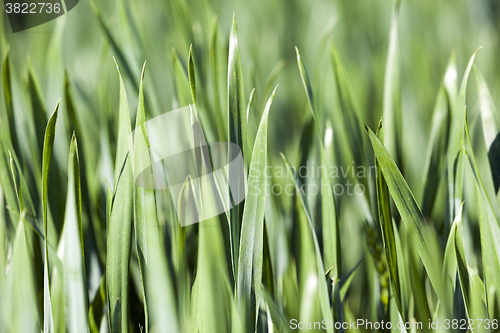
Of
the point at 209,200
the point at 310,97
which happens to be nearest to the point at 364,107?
the point at 310,97

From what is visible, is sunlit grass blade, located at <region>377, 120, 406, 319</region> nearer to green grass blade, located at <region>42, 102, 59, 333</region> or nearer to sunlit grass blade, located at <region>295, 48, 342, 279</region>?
sunlit grass blade, located at <region>295, 48, 342, 279</region>

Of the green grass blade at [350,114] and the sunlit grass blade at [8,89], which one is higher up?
the sunlit grass blade at [8,89]

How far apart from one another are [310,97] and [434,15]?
173mm

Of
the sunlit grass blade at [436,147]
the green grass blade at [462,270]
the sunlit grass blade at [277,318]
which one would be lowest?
the sunlit grass blade at [277,318]

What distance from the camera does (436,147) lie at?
271 mm

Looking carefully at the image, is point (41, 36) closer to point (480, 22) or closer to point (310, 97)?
point (310, 97)

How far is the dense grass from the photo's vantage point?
22 cm

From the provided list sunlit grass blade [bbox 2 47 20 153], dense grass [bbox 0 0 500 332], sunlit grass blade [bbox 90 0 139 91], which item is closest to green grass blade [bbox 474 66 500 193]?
dense grass [bbox 0 0 500 332]

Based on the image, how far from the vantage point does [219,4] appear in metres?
0.30

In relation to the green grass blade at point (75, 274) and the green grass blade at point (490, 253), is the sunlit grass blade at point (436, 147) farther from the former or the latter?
the green grass blade at point (75, 274)

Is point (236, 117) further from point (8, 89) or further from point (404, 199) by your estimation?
point (8, 89)

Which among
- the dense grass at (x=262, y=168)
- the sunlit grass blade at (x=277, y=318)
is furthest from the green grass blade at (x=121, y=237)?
the sunlit grass blade at (x=277, y=318)

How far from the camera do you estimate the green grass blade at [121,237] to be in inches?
8.8

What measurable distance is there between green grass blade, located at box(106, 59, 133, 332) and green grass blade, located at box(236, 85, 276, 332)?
89 millimetres
